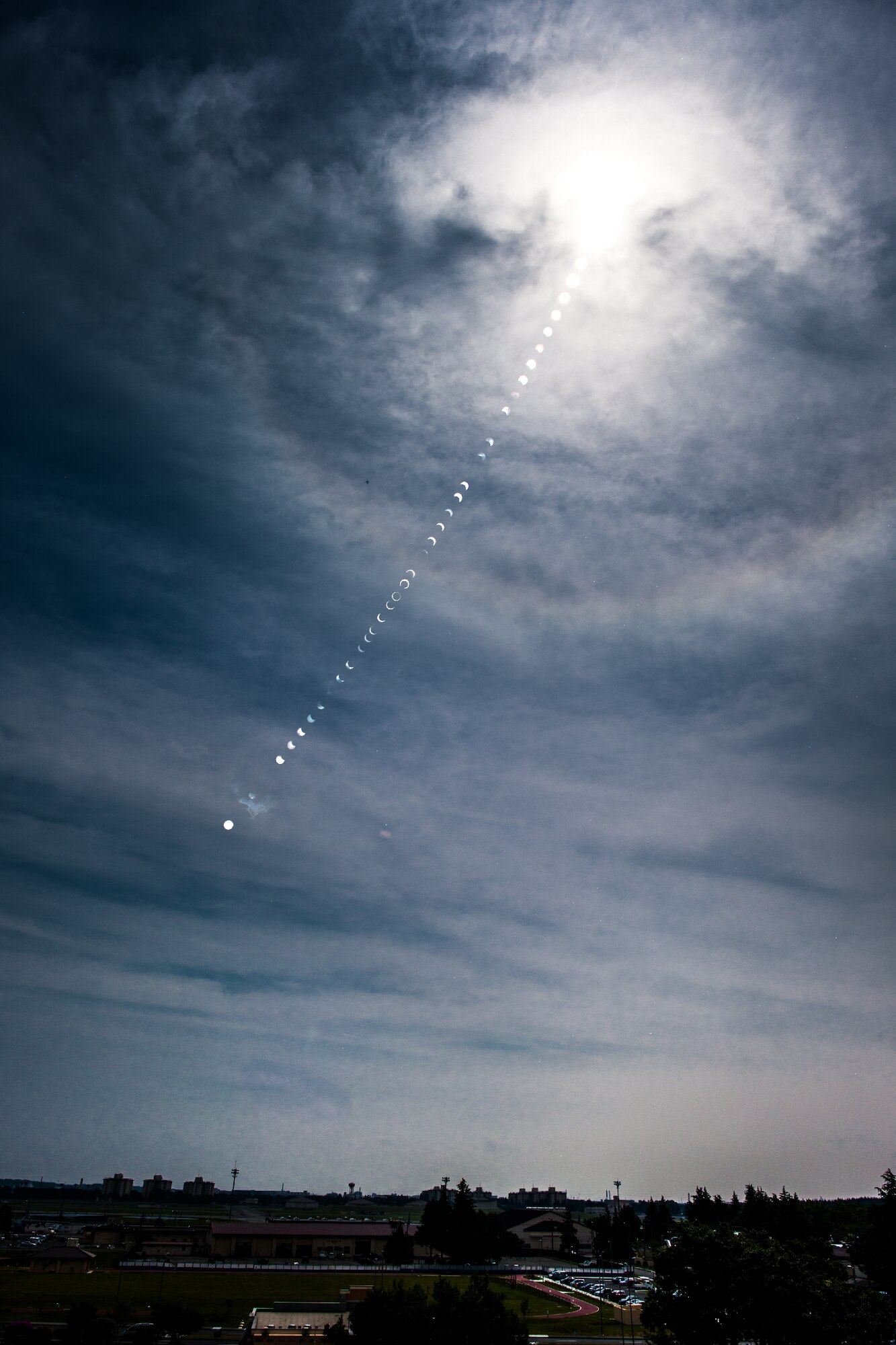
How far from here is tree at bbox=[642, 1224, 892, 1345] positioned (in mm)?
40781

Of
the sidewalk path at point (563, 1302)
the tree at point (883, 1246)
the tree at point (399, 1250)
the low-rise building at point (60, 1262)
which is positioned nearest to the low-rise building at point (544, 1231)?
the tree at point (399, 1250)

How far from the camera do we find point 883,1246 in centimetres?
6391

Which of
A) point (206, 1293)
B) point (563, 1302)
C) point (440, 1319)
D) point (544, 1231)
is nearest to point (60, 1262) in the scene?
point (206, 1293)

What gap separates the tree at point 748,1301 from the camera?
134ft

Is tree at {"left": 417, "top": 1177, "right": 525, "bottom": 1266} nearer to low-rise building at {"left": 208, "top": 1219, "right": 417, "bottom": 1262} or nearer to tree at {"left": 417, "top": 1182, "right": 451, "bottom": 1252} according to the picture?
tree at {"left": 417, "top": 1182, "right": 451, "bottom": 1252}

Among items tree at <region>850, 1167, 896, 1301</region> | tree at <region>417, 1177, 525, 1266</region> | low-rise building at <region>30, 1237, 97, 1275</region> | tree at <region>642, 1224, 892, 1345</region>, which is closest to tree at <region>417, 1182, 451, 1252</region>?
tree at <region>417, 1177, 525, 1266</region>

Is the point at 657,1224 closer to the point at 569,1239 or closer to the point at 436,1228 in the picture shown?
the point at 569,1239

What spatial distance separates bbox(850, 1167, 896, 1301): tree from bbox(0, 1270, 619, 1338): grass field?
20.6m

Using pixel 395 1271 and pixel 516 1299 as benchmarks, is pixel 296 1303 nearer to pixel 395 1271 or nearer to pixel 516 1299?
pixel 516 1299

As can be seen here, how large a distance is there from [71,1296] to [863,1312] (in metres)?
63.2

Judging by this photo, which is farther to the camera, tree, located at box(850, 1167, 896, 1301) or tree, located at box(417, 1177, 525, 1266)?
tree, located at box(417, 1177, 525, 1266)

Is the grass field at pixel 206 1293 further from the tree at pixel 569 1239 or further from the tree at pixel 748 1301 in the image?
the tree at pixel 569 1239

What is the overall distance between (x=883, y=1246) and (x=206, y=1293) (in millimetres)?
58118

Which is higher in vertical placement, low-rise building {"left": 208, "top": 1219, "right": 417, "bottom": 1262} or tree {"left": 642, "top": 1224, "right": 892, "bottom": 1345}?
tree {"left": 642, "top": 1224, "right": 892, "bottom": 1345}
